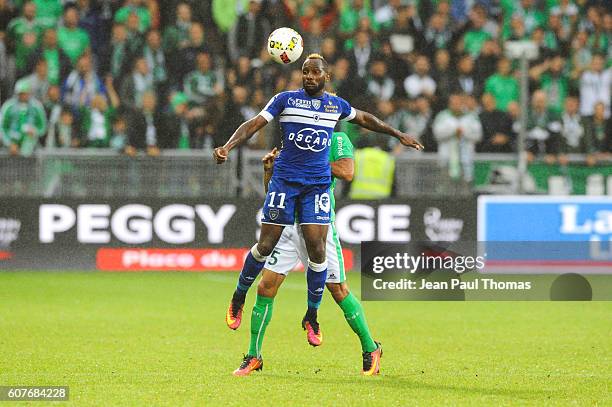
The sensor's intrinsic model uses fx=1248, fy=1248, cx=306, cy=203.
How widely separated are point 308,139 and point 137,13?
39.7 feet

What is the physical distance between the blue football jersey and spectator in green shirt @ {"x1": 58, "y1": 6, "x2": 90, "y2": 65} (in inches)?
460

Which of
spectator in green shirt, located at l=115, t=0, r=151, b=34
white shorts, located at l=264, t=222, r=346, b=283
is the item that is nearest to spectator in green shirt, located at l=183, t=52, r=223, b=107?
spectator in green shirt, located at l=115, t=0, r=151, b=34

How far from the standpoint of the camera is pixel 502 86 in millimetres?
21031

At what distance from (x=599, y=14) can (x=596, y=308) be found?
9.17m

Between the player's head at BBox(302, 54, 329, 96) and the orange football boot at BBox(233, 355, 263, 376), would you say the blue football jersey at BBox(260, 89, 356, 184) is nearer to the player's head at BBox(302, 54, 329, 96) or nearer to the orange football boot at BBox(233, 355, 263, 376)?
the player's head at BBox(302, 54, 329, 96)

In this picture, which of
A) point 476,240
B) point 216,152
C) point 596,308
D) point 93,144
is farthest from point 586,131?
point 216,152

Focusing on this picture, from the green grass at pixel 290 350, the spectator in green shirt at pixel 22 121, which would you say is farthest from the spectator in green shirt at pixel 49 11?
the green grass at pixel 290 350

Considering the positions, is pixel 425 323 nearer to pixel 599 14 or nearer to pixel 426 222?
pixel 426 222

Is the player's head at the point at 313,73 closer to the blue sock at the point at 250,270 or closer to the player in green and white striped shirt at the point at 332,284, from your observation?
the player in green and white striped shirt at the point at 332,284

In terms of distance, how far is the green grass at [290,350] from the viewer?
834 centimetres

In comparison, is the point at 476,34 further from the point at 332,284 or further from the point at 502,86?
the point at 332,284

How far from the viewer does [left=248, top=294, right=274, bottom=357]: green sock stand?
364 inches

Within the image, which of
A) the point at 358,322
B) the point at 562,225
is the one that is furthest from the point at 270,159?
the point at 562,225

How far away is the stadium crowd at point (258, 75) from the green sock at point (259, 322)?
9.38m
